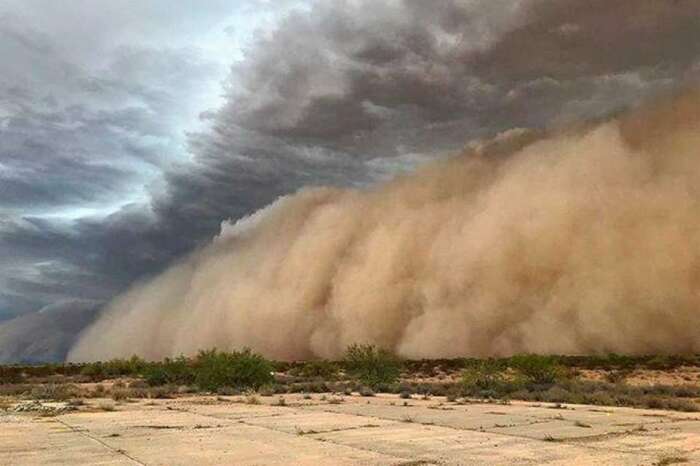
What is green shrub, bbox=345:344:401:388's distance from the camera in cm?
4619

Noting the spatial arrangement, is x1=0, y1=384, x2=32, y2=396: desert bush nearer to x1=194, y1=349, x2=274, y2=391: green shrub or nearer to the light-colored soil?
x1=194, y1=349, x2=274, y2=391: green shrub

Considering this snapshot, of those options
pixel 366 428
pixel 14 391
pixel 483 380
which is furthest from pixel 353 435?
pixel 14 391

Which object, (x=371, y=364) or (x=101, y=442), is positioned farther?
(x=371, y=364)

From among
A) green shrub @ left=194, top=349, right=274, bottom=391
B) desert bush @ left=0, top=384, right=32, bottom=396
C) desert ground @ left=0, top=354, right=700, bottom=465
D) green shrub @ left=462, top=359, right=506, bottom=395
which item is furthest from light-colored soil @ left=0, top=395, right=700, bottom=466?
desert bush @ left=0, top=384, right=32, bottom=396

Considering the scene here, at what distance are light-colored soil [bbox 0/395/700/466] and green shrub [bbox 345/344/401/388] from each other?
2053 cm

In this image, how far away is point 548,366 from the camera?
138 ft

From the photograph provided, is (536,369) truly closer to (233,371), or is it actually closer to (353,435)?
(233,371)

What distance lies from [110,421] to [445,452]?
11.8 meters

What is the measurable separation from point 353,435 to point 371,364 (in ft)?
99.6

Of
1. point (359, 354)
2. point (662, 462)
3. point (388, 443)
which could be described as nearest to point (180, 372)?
point (359, 354)

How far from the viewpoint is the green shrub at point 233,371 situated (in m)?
40.8

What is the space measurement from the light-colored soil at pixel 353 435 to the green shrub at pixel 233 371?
15.0 m

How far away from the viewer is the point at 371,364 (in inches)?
1828

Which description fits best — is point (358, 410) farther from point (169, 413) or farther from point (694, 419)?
point (694, 419)
